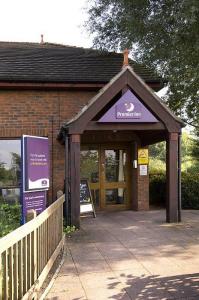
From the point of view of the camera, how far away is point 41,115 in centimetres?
1398

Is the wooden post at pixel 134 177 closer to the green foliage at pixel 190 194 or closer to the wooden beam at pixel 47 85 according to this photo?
the green foliage at pixel 190 194

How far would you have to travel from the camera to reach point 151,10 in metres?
15.3

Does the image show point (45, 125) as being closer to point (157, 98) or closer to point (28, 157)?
point (157, 98)

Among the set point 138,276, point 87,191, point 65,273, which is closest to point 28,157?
point 65,273

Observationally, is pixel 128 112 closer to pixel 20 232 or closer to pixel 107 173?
pixel 107 173

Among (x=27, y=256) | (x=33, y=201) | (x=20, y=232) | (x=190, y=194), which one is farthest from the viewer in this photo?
(x=190, y=194)

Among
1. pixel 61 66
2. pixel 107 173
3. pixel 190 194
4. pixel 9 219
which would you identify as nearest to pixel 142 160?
pixel 107 173

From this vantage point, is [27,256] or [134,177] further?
[134,177]

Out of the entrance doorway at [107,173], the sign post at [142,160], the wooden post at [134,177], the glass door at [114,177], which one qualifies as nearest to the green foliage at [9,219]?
the entrance doorway at [107,173]

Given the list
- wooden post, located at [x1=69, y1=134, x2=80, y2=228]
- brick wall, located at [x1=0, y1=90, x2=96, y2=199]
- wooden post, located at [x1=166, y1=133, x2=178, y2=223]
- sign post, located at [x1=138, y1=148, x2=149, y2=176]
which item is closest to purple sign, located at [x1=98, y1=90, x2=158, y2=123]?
wooden post, located at [x1=166, y1=133, x2=178, y2=223]

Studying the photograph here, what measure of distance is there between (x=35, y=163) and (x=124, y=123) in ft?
11.0

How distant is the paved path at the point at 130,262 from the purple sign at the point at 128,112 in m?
2.80

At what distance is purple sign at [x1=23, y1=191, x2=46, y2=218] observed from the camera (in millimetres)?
8461

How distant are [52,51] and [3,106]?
4.32 metres
